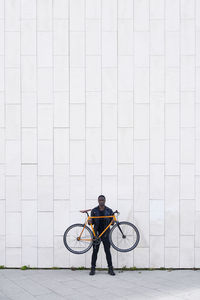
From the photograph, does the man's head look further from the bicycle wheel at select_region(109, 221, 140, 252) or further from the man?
the bicycle wheel at select_region(109, 221, 140, 252)

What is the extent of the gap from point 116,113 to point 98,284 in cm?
425

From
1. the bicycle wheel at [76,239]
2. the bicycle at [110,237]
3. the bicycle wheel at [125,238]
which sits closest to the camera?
the bicycle at [110,237]

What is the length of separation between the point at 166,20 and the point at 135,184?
4.44m

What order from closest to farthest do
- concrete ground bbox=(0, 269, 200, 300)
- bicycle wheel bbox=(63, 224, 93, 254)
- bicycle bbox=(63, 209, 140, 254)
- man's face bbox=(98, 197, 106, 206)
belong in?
concrete ground bbox=(0, 269, 200, 300)
man's face bbox=(98, 197, 106, 206)
bicycle bbox=(63, 209, 140, 254)
bicycle wheel bbox=(63, 224, 93, 254)

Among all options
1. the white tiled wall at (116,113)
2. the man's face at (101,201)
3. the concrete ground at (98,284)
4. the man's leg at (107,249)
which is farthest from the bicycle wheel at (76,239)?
the man's face at (101,201)

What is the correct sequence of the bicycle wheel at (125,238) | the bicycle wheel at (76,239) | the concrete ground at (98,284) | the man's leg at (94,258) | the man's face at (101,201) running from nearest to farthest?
the concrete ground at (98,284) → the man's face at (101,201) → the man's leg at (94,258) → the bicycle wheel at (76,239) → the bicycle wheel at (125,238)

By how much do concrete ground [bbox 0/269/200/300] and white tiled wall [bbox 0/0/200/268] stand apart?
1.62 feet

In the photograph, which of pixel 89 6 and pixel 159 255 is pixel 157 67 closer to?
pixel 89 6

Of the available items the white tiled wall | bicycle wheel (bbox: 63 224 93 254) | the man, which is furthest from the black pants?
the white tiled wall

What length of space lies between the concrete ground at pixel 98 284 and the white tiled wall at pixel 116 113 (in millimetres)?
493

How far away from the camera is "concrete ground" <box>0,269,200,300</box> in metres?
6.34

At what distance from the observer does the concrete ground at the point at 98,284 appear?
634 centimetres

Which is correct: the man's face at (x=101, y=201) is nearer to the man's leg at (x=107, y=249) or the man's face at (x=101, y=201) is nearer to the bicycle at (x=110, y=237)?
the bicycle at (x=110, y=237)

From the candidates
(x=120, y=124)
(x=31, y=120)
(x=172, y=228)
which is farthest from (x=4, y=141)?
(x=172, y=228)
